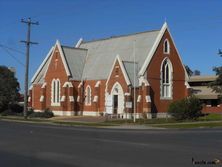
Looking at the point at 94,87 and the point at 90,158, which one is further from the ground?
the point at 94,87

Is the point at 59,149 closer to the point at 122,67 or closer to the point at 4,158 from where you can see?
the point at 4,158

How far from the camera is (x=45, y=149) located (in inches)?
746

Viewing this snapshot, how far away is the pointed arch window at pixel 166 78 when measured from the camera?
2371 inches

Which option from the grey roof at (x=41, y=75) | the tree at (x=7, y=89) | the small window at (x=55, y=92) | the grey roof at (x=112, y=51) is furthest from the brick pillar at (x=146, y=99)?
the tree at (x=7, y=89)

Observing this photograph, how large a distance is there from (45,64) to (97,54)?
12187 mm

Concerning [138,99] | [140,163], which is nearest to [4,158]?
[140,163]

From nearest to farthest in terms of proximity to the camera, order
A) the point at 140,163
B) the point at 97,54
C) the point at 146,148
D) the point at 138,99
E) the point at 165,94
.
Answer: the point at 140,163 < the point at 146,148 < the point at 138,99 < the point at 165,94 < the point at 97,54

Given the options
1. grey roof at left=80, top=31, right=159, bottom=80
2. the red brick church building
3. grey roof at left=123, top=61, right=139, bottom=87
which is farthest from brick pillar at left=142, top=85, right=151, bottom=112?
grey roof at left=80, top=31, right=159, bottom=80

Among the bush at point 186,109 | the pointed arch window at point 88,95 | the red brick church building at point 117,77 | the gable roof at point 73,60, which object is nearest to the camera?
the bush at point 186,109

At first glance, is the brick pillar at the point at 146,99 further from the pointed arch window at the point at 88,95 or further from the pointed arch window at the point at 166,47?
the pointed arch window at the point at 88,95

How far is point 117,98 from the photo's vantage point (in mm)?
59062

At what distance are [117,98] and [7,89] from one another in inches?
822

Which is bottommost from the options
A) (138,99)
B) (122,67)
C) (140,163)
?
(140,163)

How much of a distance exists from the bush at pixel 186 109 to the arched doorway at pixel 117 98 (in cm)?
887
